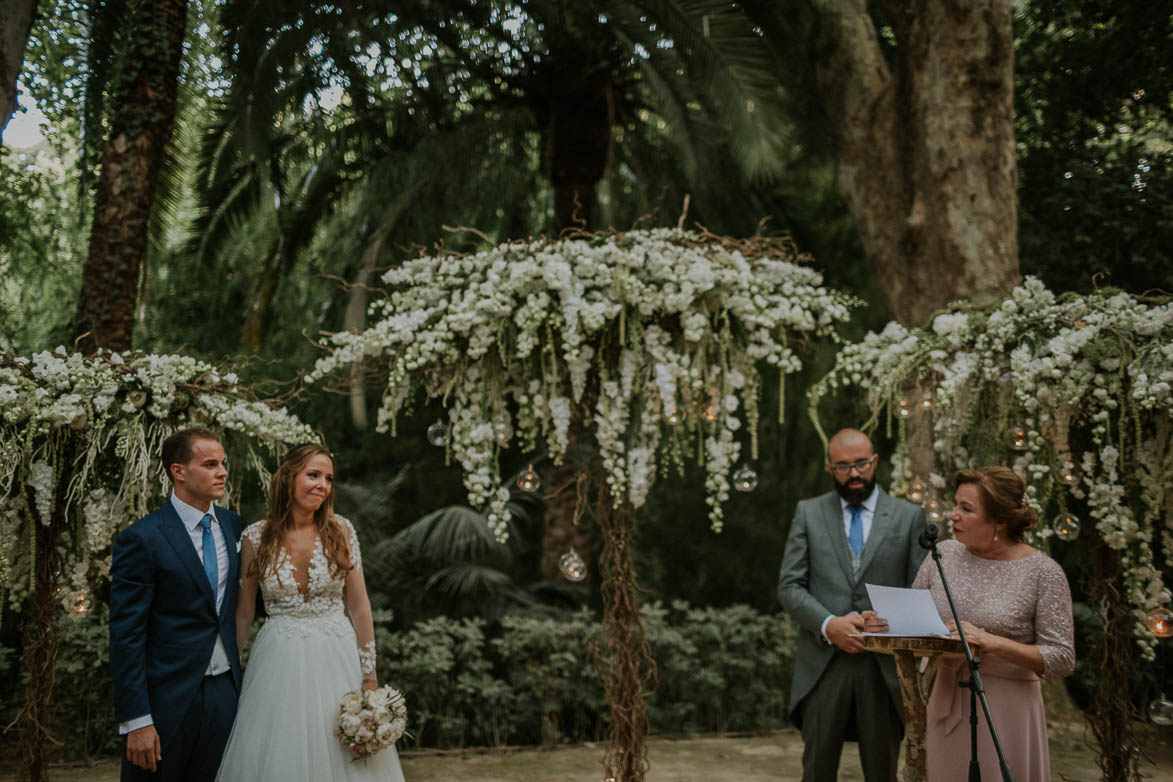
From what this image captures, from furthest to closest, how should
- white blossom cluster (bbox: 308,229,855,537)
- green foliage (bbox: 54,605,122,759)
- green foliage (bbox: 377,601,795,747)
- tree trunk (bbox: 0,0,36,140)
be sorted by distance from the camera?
green foliage (bbox: 377,601,795,747) → green foliage (bbox: 54,605,122,759) → tree trunk (bbox: 0,0,36,140) → white blossom cluster (bbox: 308,229,855,537)

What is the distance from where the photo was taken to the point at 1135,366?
3.55m

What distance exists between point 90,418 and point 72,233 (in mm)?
6350

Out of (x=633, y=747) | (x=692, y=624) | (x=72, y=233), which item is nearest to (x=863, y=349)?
(x=633, y=747)

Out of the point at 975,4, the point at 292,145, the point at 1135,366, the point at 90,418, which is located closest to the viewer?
the point at 1135,366

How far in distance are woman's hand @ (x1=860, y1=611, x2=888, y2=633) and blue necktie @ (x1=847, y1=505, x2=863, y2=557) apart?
16.4 inches

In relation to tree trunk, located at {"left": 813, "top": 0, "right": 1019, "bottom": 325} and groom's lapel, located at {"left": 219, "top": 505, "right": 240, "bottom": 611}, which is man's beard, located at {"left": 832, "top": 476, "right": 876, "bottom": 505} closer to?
groom's lapel, located at {"left": 219, "top": 505, "right": 240, "bottom": 611}

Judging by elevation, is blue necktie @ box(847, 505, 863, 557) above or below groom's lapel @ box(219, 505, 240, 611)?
above

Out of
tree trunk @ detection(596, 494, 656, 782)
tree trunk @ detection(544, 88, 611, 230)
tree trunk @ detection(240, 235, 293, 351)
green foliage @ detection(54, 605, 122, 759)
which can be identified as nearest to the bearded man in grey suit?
tree trunk @ detection(596, 494, 656, 782)

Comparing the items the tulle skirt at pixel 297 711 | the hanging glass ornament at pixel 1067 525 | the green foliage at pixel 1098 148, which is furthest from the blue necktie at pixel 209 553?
the green foliage at pixel 1098 148

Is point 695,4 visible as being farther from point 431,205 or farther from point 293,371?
point 293,371

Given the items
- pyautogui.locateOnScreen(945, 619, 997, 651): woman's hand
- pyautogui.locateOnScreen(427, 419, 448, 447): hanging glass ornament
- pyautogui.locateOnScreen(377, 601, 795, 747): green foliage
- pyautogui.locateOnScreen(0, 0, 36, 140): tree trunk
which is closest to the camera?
pyautogui.locateOnScreen(945, 619, 997, 651): woman's hand

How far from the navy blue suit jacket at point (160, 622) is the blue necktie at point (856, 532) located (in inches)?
99.2

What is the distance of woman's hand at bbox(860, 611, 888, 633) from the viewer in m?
3.34

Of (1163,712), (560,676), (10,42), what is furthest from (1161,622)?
(10,42)
